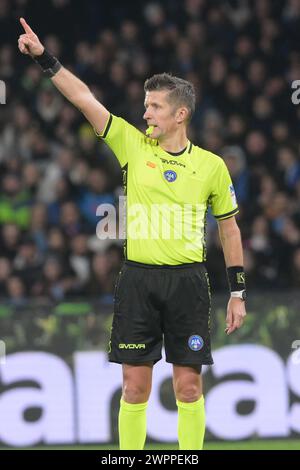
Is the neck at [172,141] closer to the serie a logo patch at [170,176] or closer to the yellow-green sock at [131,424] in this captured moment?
the serie a logo patch at [170,176]

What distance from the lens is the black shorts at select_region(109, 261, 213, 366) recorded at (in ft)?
21.2

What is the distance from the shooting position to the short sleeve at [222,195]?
667cm

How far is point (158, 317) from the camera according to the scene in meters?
6.53

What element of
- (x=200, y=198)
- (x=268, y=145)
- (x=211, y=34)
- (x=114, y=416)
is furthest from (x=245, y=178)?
(x=200, y=198)

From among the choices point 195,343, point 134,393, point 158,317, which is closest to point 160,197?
point 158,317

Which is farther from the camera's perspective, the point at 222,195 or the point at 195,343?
the point at 222,195

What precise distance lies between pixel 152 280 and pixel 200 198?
55 centimetres

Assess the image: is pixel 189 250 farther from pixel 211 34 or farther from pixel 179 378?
pixel 211 34

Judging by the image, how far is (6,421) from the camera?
896 centimetres

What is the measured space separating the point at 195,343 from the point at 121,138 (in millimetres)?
1243

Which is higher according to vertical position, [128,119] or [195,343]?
[128,119]

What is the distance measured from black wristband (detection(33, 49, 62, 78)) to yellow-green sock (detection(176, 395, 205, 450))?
1.99m

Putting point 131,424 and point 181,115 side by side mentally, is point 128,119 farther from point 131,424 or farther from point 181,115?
point 131,424

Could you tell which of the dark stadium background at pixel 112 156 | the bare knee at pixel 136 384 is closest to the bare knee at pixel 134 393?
the bare knee at pixel 136 384
